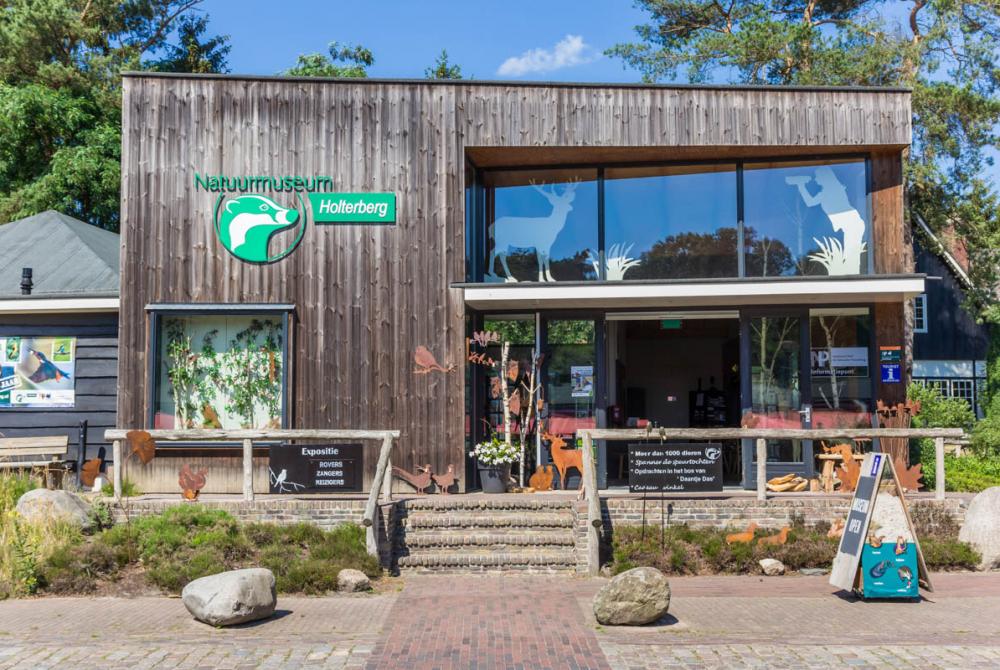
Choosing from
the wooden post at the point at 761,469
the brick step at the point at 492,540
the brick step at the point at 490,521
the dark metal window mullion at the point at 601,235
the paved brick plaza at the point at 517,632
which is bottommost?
the paved brick plaza at the point at 517,632

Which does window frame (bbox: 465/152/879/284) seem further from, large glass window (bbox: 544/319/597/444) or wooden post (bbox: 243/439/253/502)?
wooden post (bbox: 243/439/253/502)

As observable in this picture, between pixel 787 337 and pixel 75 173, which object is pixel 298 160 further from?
pixel 75 173

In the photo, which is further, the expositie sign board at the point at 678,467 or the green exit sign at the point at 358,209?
the green exit sign at the point at 358,209

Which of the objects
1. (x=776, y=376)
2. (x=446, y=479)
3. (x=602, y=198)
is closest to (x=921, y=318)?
(x=776, y=376)

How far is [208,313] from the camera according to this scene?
505 inches

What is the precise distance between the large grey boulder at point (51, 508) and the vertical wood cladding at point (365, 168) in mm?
2288

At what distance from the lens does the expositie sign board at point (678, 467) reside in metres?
10.8

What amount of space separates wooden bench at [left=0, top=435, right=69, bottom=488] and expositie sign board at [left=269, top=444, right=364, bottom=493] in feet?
12.6

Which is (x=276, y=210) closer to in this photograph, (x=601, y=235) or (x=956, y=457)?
(x=601, y=235)

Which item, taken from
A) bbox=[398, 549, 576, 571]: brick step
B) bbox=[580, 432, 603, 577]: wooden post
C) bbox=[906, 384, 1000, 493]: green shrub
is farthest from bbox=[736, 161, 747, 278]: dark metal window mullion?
bbox=[398, 549, 576, 571]: brick step

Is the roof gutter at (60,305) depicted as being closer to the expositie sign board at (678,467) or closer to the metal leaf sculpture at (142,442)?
the metal leaf sculpture at (142,442)

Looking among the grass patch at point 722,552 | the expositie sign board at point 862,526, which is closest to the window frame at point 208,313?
the grass patch at point 722,552

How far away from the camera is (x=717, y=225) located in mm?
13383

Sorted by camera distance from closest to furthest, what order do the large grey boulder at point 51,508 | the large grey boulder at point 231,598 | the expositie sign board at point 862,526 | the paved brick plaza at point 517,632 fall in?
the paved brick plaza at point 517,632
the large grey boulder at point 231,598
the expositie sign board at point 862,526
the large grey boulder at point 51,508
